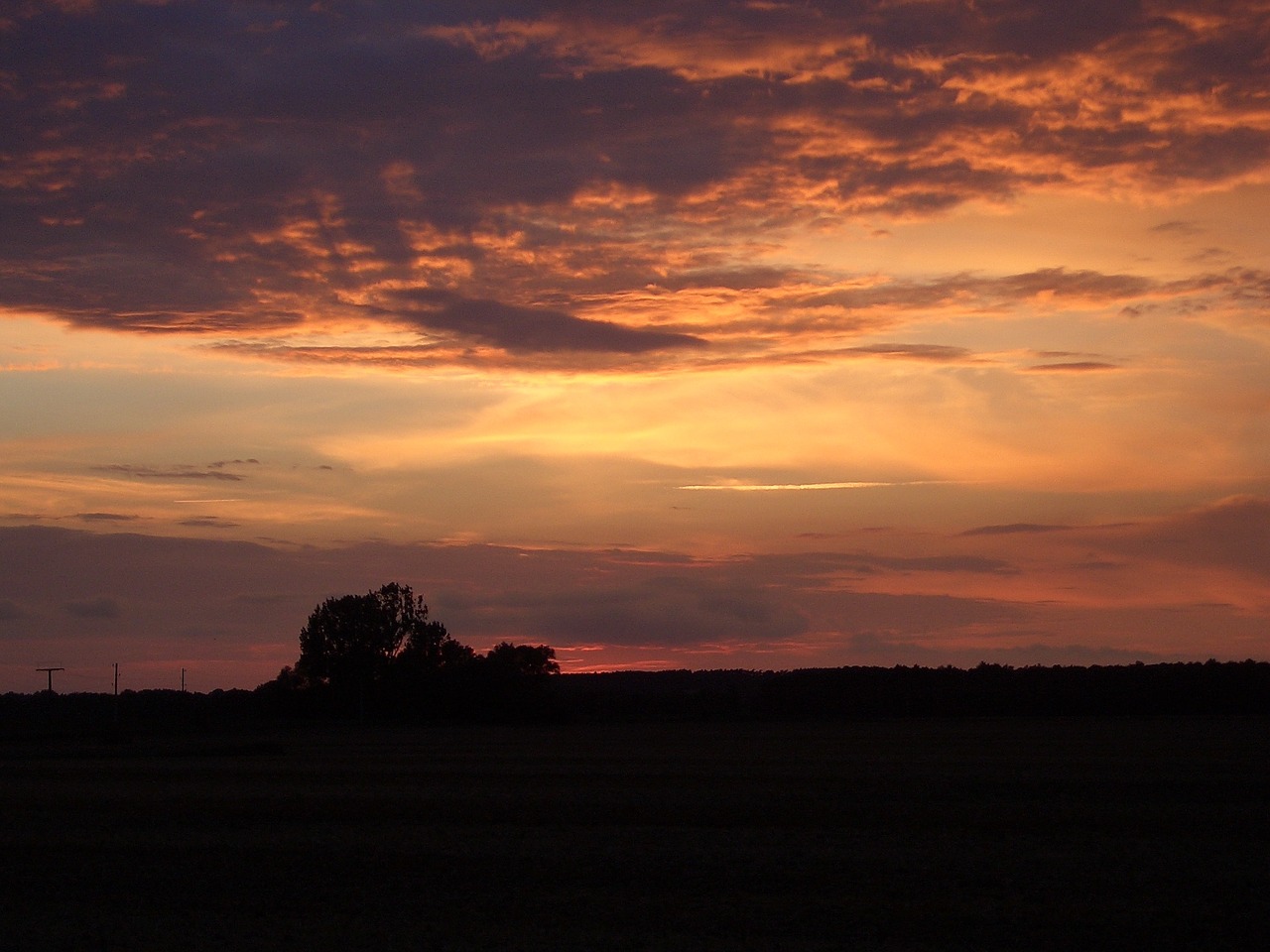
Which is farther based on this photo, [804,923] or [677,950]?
[804,923]

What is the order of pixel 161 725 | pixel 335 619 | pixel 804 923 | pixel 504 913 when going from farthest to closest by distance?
pixel 335 619, pixel 161 725, pixel 504 913, pixel 804 923

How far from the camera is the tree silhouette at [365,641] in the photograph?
126 m

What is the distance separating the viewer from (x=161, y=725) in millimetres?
95312

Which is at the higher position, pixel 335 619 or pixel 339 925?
pixel 335 619

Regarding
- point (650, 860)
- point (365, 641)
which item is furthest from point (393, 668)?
point (650, 860)

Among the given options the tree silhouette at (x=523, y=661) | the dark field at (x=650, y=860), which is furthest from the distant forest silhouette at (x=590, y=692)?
the dark field at (x=650, y=860)

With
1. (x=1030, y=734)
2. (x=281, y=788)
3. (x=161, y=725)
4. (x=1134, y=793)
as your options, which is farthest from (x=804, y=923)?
(x=161, y=725)

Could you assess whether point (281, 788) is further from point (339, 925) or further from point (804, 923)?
point (804, 923)

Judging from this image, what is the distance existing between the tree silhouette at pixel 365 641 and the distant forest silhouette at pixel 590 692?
4.1 inches

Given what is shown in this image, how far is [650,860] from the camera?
18250mm

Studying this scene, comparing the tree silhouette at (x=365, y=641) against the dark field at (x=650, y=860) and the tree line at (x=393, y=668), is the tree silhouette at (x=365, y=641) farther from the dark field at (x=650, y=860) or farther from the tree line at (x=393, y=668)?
the dark field at (x=650, y=860)

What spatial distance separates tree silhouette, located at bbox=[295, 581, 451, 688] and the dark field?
296 ft

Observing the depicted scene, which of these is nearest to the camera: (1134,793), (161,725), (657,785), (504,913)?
(504,913)

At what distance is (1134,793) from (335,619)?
108 metres
